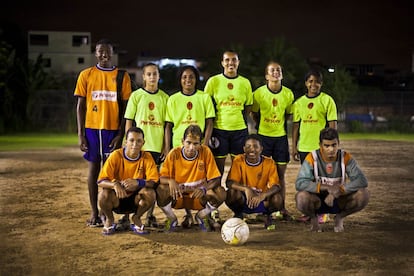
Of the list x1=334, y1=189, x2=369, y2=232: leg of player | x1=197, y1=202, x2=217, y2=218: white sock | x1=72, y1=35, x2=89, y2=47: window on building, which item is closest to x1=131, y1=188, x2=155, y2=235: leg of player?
x1=197, y1=202, x2=217, y2=218: white sock

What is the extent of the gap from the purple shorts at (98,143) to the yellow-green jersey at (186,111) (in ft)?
2.51

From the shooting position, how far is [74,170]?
12.9 m

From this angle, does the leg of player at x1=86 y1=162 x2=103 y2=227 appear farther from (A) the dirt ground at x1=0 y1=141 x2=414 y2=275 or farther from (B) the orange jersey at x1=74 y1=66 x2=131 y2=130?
(B) the orange jersey at x1=74 y1=66 x2=131 y2=130

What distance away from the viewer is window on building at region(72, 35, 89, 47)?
55.3 m

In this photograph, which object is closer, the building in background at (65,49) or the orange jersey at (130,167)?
the orange jersey at (130,167)

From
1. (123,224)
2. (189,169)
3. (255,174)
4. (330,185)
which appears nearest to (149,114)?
(189,169)

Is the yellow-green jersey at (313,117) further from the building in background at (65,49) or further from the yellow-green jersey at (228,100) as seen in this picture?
the building in background at (65,49)

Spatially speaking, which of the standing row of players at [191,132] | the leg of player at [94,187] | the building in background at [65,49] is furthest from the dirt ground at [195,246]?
the building in background at [65,49]

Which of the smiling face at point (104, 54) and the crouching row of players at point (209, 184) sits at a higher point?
the smiling face at point (104, 54)

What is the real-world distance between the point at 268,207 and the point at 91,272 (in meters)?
2.54

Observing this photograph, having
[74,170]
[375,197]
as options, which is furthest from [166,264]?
[74,170]

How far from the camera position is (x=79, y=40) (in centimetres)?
5572

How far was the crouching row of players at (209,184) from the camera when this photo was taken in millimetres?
6355

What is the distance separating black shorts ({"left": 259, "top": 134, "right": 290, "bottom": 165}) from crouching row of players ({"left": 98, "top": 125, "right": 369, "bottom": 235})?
695 millimetres
